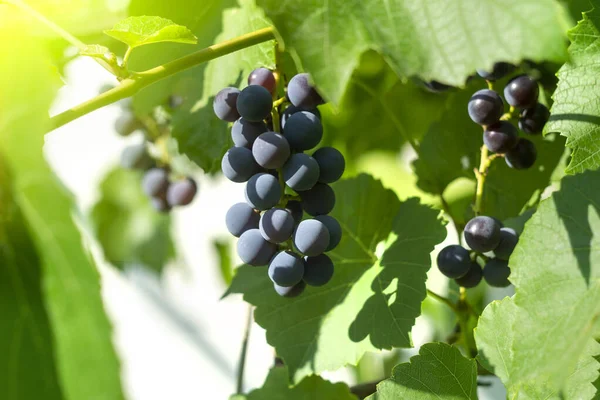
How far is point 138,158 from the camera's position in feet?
3.58

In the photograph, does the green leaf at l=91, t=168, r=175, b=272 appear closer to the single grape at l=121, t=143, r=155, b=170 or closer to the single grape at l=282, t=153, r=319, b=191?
the single grape at l=121, t=143, r=155, b=170

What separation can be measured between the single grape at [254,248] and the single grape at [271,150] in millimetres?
71

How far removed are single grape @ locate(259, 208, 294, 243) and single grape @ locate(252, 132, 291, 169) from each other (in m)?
0.04

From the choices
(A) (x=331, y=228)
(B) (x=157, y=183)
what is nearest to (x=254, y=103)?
(A) (x=331, y=228)

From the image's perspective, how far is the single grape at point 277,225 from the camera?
60 centimetres

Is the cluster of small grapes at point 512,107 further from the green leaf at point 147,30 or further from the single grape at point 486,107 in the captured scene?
the green leaf at point 147,30

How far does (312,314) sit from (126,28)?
1.21ft

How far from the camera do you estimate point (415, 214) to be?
2.49 feet

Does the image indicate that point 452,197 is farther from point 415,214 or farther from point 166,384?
point 166,384

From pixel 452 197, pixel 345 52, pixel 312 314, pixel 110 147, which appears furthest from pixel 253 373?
pixel 345 52

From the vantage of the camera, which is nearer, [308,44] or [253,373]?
[308,44]

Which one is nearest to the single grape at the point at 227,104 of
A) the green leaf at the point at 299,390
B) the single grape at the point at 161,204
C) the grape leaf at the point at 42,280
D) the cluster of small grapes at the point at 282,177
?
the cluster of small grapes at the point at 282,177

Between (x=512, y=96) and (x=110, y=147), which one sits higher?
(x=110, y=147)

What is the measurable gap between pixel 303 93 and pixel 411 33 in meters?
0.12
